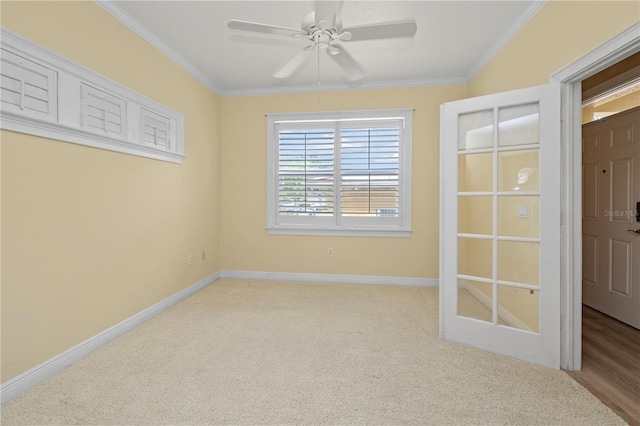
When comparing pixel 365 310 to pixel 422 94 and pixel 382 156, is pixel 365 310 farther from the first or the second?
pixel 422 94

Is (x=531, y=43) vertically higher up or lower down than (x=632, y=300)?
higher up

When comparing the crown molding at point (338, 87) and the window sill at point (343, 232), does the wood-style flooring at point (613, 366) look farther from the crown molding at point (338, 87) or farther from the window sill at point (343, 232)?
the crown molding at point (338, 87)

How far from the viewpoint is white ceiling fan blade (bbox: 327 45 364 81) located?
237 cm

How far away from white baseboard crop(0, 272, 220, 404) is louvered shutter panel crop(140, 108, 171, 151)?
1.66 meters

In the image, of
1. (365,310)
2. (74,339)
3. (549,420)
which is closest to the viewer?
(549,420)

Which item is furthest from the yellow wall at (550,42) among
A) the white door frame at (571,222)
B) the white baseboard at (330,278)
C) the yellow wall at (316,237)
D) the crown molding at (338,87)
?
the white baseboard at (330,278)

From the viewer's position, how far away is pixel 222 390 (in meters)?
1.89

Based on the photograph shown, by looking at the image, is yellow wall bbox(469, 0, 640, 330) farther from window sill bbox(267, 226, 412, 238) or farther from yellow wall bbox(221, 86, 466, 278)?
window sill bbox(267, 226, 412, 238)

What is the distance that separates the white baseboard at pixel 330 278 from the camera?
423 cm

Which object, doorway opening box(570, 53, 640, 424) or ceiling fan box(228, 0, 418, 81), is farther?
doorway opening box(570, 53, 640, 424)

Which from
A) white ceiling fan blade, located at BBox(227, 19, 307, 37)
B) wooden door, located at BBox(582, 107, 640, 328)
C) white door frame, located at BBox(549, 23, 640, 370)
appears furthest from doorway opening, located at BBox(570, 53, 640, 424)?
white ceiling fan blade, located at BBox(227, 19, 307, 37)

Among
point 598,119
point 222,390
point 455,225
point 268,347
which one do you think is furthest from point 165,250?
point 598,119

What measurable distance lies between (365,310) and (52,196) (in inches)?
113

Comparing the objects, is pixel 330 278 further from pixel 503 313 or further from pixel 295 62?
pixel 295 62
